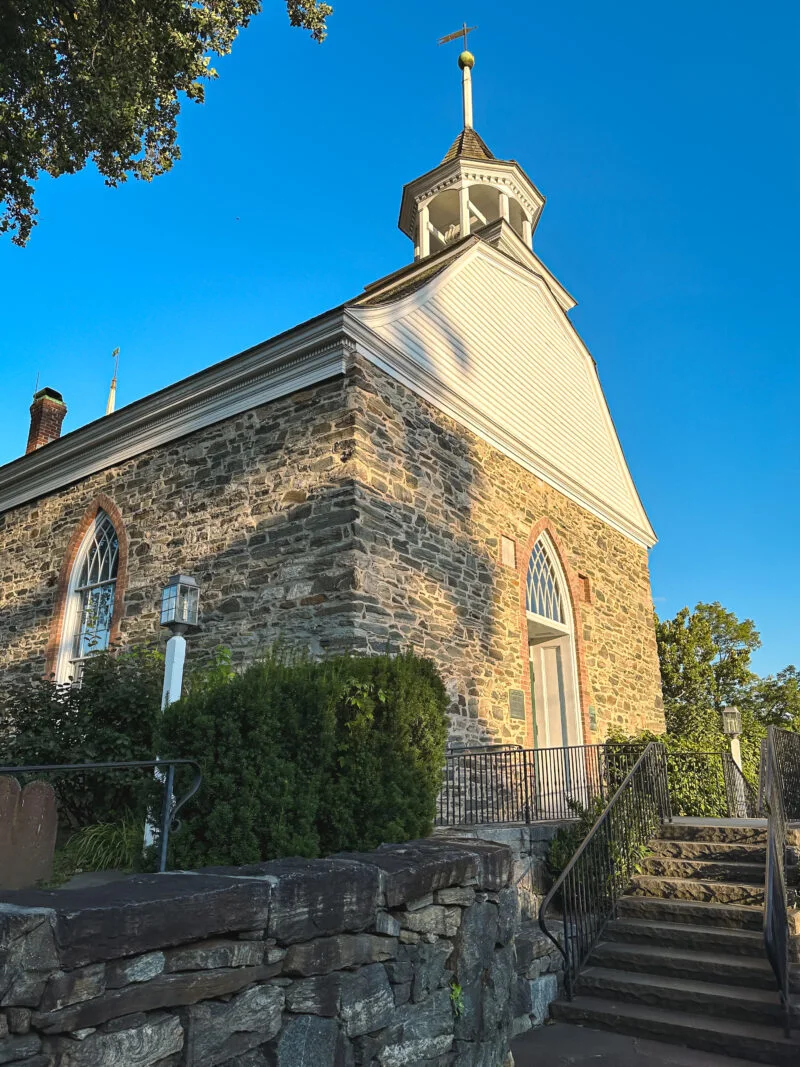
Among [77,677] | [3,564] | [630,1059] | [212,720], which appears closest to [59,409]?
[3,564]

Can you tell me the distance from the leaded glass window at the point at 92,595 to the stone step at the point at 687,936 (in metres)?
7.80

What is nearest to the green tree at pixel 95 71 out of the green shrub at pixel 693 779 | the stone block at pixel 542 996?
the stone block at pixel 542 996

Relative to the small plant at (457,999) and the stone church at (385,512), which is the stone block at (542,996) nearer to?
the small plant at (457,999)

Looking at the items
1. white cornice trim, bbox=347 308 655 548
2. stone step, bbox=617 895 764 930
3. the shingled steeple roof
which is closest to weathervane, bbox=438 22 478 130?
the shingled steeple roof

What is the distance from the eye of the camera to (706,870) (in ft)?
24.1

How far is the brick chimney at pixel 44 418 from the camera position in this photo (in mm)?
16234

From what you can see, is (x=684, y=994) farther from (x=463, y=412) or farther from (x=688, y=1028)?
(x=463, y=412)

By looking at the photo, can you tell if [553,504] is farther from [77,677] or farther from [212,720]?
[212,720]

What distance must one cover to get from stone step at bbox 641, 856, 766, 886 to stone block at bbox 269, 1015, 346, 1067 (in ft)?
17.7

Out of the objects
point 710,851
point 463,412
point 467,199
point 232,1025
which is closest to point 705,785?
point 710,851

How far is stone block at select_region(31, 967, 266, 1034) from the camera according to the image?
2162 millimetres

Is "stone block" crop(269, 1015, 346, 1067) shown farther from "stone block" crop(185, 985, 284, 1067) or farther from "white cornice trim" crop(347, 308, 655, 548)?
"white cornice trim" crop(347, 308, 655, 548)

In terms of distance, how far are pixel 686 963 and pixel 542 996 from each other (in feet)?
3.91

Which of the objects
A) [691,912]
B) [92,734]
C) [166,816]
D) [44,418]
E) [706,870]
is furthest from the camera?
[44,418]
